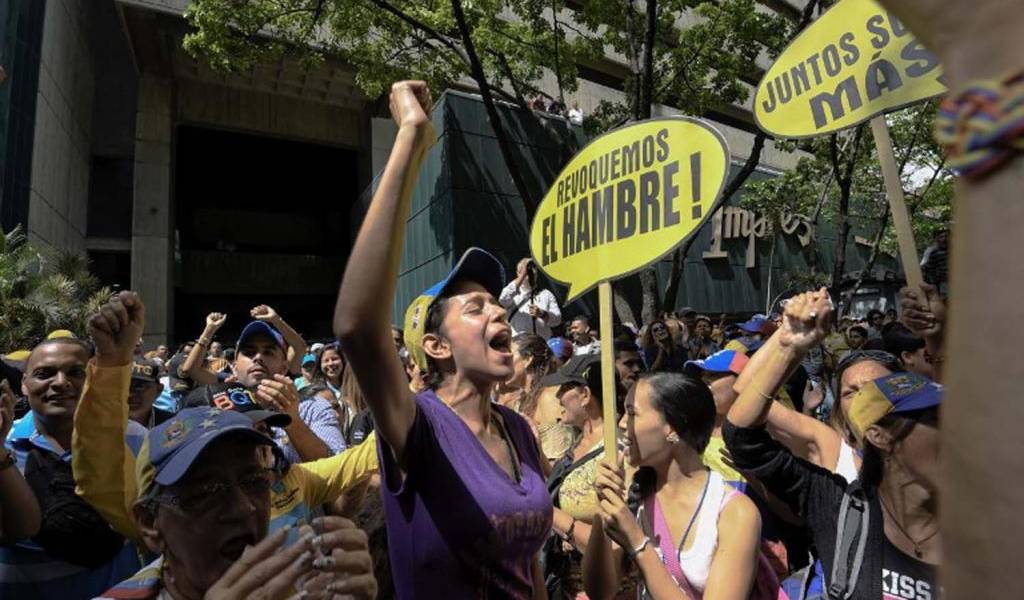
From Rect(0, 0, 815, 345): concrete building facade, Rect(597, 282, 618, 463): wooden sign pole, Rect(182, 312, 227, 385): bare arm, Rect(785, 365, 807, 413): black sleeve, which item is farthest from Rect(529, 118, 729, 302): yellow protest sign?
Rect(0, 0, 815, 345): concrete building facade

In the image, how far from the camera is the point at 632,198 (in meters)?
2.70

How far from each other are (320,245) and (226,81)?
11.0 meters

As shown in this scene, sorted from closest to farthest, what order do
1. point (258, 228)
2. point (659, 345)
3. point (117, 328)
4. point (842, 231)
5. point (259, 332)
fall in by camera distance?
point (117, 328) → point (259, 332) → point (659, 345) → point (842, 231) → point (258, 228)

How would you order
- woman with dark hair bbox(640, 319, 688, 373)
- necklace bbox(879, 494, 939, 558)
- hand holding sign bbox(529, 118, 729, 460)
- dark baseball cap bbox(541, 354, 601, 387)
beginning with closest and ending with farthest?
necklace bbox(879, 494, 939, 558) < hand holding sign bbox(529, 118, 729, 460) < dark baseball cap bbox(541, 354, 601, 387) < woman with dark hair bbox(640, 319, 688, 373)

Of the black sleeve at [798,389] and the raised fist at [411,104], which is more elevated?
the raised fist at [411,104]

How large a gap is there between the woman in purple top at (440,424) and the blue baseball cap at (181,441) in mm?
384

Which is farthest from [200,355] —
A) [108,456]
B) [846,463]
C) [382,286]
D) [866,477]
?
[866,477]

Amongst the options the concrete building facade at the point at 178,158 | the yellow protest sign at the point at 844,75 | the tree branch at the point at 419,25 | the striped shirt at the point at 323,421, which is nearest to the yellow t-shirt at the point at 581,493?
the striped shirt at the point at 323,421

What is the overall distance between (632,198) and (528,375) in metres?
2.93

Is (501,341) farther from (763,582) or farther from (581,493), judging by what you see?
(581,493)

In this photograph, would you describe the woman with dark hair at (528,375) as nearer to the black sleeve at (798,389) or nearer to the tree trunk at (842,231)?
the black sleeve at (798,389)

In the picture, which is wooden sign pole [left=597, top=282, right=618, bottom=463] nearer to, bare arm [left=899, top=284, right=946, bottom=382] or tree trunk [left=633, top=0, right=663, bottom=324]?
bare arm [left=899, top=284, right=946, bottom=382]

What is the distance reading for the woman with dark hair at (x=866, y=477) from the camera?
190cm

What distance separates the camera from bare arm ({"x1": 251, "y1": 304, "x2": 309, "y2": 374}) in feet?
14.4
